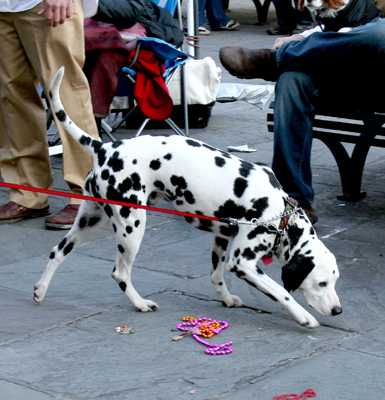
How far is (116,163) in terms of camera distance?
3455 mm

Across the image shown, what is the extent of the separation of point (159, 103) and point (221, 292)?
3139 mm

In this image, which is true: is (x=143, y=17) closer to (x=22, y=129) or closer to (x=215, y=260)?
(x=22, y=129)

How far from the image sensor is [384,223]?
16.3 ft

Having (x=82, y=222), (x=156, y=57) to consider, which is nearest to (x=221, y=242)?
(x=82, y=222)

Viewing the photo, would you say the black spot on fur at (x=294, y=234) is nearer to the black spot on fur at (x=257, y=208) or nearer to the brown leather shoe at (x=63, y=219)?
the black spot on fur at (x=257, y=208)

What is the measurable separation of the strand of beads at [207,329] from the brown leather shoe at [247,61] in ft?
7.40

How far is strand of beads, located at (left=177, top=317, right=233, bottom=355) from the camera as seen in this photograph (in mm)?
3149

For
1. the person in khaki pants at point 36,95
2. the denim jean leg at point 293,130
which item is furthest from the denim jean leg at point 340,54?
the person in khaki pants at point 36,95

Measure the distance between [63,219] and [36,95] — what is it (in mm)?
993

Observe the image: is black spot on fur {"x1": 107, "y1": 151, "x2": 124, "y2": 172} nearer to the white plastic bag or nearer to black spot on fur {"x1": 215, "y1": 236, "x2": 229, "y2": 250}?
black spot on fur {"x1": 215, "y1": 236, "x2": 229, "y2": 250}

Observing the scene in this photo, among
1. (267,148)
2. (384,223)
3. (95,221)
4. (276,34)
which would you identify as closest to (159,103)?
(267,148)

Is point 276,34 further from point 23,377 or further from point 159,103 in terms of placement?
point 23,377

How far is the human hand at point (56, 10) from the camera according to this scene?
4477 millimetres

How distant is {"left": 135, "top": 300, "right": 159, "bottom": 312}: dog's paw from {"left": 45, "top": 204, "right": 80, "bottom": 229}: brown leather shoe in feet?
4.70
